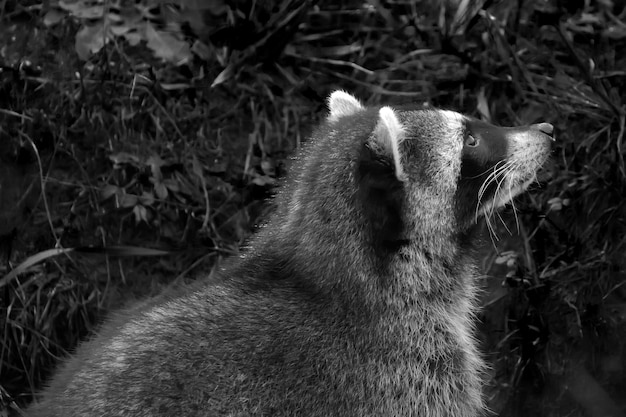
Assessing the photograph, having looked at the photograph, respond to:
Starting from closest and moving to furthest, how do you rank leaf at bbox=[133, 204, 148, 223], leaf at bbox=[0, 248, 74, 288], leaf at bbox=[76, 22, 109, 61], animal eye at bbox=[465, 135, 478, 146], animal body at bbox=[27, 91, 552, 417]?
animal body at bbox=[27, 91, 552, 417]
animal eye at bbox=[465, 135, 478, 146]
leaf at bbox=[0, 248, 74, 288]
leaf at bbox=[76, 22, 109, 61]
leaf at bbox=[133, 204, 148, 223]

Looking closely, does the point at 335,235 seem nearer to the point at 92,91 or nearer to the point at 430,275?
the point at 430,275

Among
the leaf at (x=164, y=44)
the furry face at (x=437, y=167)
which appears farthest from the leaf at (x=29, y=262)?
the furry face at (x=437, y=167)

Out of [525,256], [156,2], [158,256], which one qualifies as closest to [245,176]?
[158,256]

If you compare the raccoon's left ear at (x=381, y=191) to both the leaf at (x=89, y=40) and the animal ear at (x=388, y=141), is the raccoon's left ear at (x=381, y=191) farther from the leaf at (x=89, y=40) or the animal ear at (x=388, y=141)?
the leaf at (x=89, y=40)

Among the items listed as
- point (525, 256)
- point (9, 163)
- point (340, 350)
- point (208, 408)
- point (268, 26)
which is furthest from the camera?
point (268, 26)

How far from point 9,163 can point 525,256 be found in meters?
2.96

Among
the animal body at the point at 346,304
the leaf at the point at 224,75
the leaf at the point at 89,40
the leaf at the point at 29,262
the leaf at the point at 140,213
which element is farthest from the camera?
the leaf at the point at 224,75

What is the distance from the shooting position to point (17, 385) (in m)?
5.21

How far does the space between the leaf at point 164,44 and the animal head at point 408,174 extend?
A: 5.62 feet

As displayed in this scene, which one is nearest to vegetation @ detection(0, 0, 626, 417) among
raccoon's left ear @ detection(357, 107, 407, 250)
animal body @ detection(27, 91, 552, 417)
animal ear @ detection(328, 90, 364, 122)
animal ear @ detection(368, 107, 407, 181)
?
animal body @ detection(27, 91, 552, 417)

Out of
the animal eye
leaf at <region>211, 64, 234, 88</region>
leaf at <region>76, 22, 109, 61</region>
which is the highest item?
leaf at <region>76, 22, 109, 61</region>

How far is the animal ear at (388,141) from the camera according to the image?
3.68 meters

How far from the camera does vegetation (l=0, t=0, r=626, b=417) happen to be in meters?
4.98

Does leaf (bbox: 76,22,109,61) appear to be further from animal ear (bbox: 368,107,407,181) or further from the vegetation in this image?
animal ear (bbox: 368,107,407,181)
